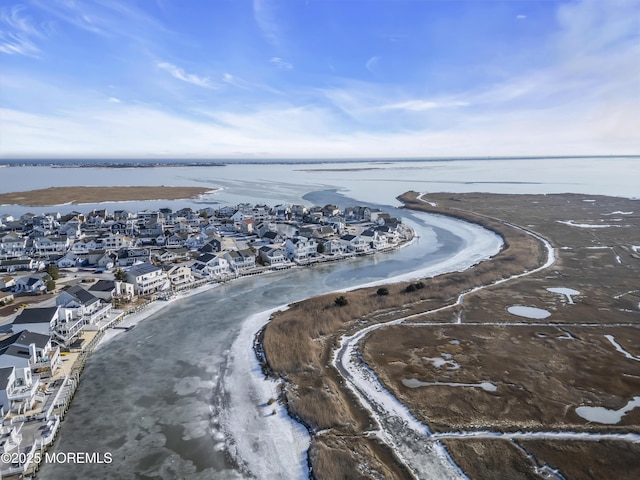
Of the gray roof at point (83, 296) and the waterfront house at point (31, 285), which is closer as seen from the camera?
the gray roof at point (83, 296)

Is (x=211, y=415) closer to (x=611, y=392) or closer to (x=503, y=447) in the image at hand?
(x=503, y=447)

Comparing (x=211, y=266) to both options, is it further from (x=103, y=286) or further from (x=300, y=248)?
(x=300, y=248)

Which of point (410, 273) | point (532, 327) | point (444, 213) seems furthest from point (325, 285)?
point (444, 213)

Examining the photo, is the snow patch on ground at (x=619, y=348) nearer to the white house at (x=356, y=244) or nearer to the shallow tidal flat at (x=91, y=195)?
the white house at (x=356, y=244)

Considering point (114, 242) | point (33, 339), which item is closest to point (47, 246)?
point (114, 242)

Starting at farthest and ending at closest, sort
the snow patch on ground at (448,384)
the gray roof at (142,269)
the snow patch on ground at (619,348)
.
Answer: the gray roof at (142,269), the snow patch on ground at (619,348), the snow patch on ground at (448,384)

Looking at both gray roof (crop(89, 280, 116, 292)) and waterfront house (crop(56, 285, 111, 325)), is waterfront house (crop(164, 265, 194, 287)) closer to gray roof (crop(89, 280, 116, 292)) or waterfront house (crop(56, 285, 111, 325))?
gray roof (crop(89, 280, 116, 292))

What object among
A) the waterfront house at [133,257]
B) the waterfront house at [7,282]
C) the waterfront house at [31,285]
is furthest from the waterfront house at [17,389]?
the waterfront house at [133,257]
